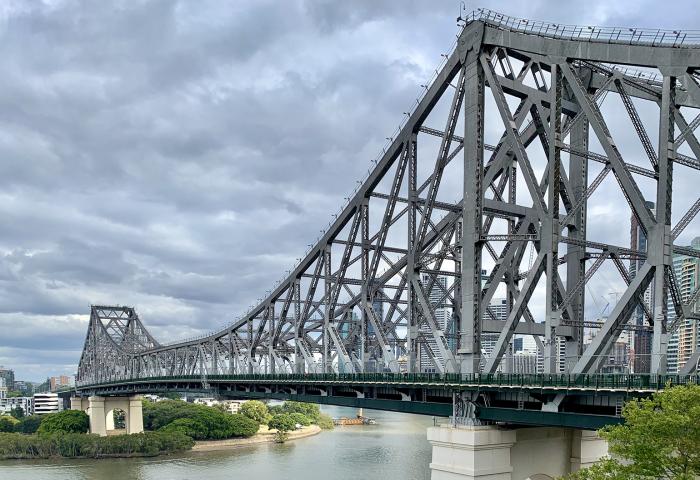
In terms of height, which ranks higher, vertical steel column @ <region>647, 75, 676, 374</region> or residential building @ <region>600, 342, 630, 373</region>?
vertical steel column @ <region>647, 75, 676, 374</region>

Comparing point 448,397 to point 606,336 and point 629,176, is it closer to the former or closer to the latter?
point 606,336

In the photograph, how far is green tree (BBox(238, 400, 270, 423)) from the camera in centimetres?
13275

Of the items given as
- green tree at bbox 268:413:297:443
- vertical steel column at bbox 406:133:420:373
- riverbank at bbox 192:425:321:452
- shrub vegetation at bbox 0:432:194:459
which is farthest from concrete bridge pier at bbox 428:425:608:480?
green tree at bbox 268:413:297:443

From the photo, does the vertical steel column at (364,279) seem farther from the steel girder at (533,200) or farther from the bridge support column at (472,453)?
the bridge support column at (472,453)

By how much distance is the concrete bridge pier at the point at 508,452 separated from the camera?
3011 cm

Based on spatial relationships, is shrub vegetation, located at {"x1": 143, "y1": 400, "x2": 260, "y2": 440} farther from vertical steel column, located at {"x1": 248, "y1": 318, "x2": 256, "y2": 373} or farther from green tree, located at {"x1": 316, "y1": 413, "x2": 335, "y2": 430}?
vertical steel column, located at {"x1": 248, "y1": 318, "x2": 256, "y2": 373}

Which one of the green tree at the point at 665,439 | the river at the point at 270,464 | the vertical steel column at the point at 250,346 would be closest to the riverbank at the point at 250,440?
the river at the point at 270,464

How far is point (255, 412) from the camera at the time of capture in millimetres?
133375

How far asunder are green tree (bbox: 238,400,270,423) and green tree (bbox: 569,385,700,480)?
117 m

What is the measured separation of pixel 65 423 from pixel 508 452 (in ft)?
336

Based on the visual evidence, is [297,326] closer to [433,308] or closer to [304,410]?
[433,308]

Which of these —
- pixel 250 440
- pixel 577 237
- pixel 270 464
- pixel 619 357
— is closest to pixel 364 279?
pixel 577 237

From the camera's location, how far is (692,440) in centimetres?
1950

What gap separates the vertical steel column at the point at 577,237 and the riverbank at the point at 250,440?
80.2m
